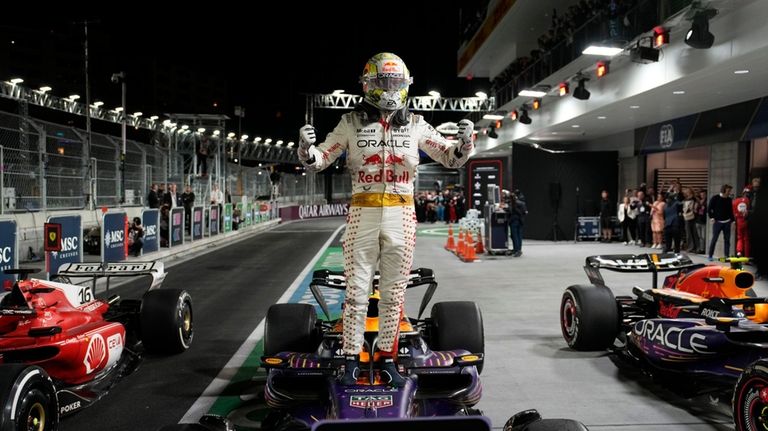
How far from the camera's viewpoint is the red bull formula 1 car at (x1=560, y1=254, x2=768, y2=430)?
4.48m

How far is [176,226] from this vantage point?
18938mm

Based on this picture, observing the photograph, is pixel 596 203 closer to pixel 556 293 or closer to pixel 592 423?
pixel 556 293

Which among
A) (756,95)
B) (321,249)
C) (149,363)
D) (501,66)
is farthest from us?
(501,66)

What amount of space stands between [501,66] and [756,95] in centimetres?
2113

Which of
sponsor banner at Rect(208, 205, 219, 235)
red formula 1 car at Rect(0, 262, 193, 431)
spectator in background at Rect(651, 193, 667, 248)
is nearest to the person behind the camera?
red formula 1 car at Rect(0, 262, 193, 431)

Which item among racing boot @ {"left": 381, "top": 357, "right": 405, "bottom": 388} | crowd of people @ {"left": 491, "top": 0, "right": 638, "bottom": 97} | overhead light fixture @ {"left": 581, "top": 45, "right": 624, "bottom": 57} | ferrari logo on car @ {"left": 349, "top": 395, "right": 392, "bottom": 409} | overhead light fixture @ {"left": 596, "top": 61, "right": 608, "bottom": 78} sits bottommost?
ferrari logo on car @ {"left": 349, "top": 395, "right": 392, "bottom": 409}

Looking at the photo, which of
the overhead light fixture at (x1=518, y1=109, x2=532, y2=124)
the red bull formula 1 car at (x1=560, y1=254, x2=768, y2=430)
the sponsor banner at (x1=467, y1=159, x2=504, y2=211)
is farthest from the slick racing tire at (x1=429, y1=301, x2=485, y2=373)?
the sponsor banner at (x1=467, y1=159, x2=504, y2=211)

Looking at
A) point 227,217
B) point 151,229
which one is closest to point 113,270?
point 151,229

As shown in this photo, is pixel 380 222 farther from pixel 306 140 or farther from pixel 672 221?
pixel 672 221

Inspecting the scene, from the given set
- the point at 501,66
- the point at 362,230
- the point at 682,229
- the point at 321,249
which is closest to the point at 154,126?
the point at 321,249

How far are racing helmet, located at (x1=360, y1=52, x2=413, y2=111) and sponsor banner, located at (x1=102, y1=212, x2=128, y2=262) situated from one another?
35.9 ft

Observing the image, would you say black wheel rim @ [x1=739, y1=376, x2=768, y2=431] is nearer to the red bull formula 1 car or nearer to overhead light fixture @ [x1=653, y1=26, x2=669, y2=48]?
the red bull formula 1 car

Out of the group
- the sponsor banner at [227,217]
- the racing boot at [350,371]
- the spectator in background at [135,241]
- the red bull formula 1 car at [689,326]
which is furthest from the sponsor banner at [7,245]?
the sponsor banner at [227,217]

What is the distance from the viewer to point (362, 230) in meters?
4.16
